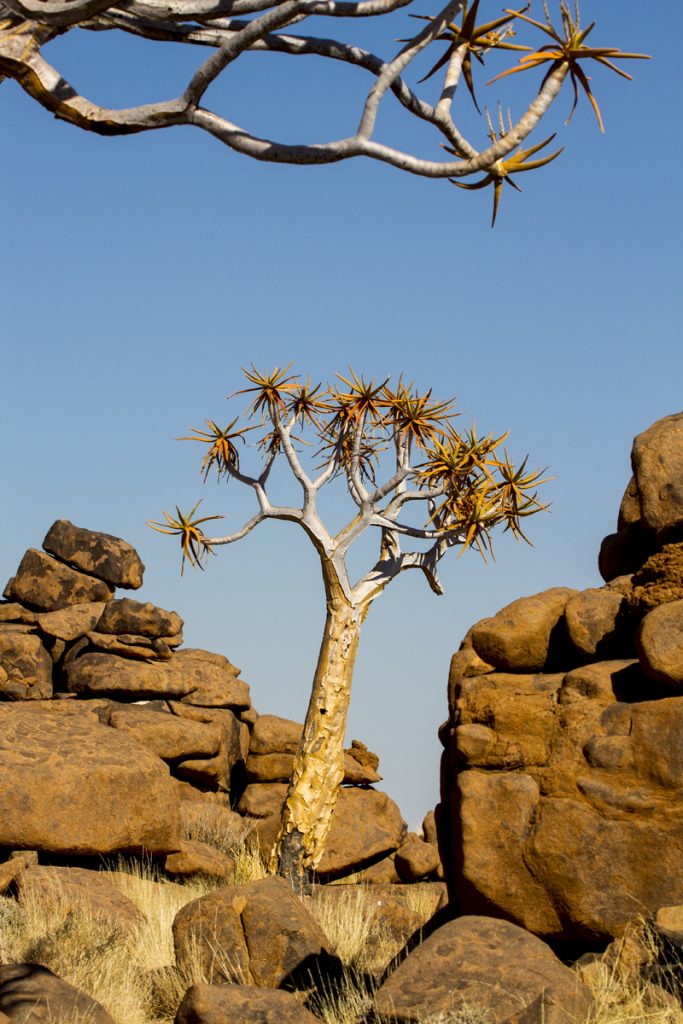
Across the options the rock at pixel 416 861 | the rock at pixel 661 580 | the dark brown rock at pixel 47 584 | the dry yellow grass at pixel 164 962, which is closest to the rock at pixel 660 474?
the rock at pixel 661 580

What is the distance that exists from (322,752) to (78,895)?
5731mm

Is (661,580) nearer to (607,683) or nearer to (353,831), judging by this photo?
(607,683)

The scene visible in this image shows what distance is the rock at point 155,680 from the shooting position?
21359 mm

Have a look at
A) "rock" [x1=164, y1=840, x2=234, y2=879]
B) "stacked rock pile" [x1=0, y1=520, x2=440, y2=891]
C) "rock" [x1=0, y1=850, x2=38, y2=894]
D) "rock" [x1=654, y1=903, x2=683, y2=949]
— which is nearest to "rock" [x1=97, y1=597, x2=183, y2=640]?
"stacked rock pile" [x1=0, y1=520, x2=440, y2=891]

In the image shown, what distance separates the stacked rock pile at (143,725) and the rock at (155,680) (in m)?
0.03

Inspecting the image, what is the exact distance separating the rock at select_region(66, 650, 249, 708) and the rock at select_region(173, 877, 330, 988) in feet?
36.4

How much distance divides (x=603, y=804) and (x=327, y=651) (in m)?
10.3

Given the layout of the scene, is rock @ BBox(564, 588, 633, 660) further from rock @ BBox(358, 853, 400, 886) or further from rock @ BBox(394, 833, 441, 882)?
rock @ BBox(358, 853, 400, 886)

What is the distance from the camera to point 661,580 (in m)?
9.41

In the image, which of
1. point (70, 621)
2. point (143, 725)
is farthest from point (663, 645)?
point (70, 621)

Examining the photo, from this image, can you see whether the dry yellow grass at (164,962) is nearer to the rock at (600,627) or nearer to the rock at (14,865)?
the rock at (14,865)

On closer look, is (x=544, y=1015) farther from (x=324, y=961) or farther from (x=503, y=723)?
(x=324, y=961)

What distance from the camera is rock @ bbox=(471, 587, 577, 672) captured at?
10328 millimetres

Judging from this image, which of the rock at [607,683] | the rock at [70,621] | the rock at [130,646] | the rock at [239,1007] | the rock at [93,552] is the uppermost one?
the rock at [93,552]
